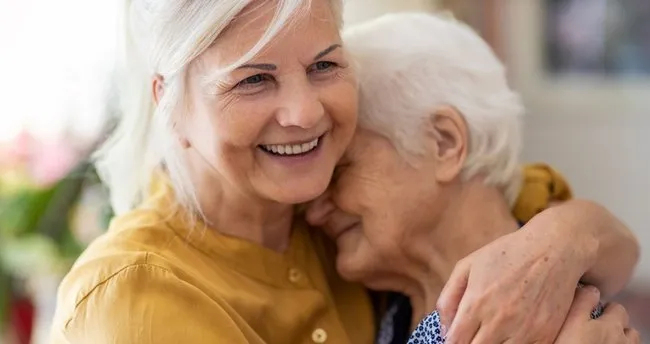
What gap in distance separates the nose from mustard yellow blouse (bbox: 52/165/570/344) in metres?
0.27

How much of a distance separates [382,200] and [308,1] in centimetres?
40

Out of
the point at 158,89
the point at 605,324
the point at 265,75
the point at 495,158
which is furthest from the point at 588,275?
the point at 158,89

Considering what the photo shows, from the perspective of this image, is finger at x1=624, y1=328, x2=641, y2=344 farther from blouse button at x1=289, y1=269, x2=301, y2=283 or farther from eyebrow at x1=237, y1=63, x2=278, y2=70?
eyebrow at x1=237, y1=63, x2=278, y2=70

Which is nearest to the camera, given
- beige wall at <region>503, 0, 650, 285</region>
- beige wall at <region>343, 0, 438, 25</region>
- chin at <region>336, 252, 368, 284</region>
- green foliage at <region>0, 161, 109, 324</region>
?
chin at <region>336, 252, 368, 284</region>

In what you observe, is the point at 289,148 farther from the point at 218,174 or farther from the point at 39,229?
the point at 39,229

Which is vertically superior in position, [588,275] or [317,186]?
[317,186]

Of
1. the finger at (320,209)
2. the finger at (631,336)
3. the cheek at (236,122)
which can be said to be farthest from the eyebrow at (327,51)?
the finger at (631,336)

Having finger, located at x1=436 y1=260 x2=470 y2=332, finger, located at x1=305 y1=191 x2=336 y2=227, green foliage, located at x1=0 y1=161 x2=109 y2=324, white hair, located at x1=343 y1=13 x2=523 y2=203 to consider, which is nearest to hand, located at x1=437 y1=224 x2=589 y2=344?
finger, located at x1=436 y1=260 x2=470 y2=332

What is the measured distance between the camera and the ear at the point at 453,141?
1.61m

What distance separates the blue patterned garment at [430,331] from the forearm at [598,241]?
81mm

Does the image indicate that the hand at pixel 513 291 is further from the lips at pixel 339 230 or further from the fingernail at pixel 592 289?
the lips at pixel 339 230

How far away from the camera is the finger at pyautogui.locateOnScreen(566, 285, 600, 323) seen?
1.43m

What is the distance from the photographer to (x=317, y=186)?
1.50 metres

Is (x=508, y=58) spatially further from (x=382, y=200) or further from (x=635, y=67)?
(x=382, y=200)
